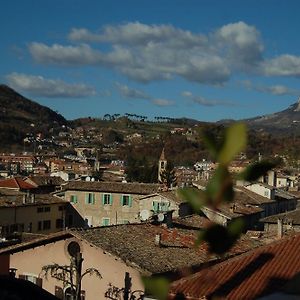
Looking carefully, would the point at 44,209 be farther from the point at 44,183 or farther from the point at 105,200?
the point at 44,183

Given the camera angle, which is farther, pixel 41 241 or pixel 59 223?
pixel 59 223

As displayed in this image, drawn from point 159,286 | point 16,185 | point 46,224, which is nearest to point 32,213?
point 46,224

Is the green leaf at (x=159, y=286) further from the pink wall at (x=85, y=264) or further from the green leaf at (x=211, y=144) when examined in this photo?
the pink wall at (x=85, y=264)

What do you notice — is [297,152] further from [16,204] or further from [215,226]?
[215,226]

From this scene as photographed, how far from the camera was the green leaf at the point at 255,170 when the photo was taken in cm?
144

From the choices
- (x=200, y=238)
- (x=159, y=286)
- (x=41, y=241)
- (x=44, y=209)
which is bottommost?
(x=44, y=209)

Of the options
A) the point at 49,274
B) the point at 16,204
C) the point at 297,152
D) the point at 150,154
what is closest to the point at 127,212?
the point at 16,204

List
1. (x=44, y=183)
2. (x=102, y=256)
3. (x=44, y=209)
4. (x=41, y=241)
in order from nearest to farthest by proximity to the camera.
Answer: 1. (x=102, y=256)
2. (x=41, y=241)
3. (x=44, y=209)
4. (x=44, y=183)

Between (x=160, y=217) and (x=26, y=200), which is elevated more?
(x=160, y=217)

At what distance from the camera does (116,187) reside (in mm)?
41250

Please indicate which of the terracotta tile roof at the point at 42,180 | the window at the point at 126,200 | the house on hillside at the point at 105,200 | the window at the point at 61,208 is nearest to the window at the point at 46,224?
the window at the point at 61,208

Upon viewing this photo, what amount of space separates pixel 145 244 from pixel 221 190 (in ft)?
58.0

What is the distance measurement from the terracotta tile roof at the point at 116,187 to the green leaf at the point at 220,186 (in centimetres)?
3826

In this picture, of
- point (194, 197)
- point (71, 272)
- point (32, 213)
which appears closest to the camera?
point (194, 197)
